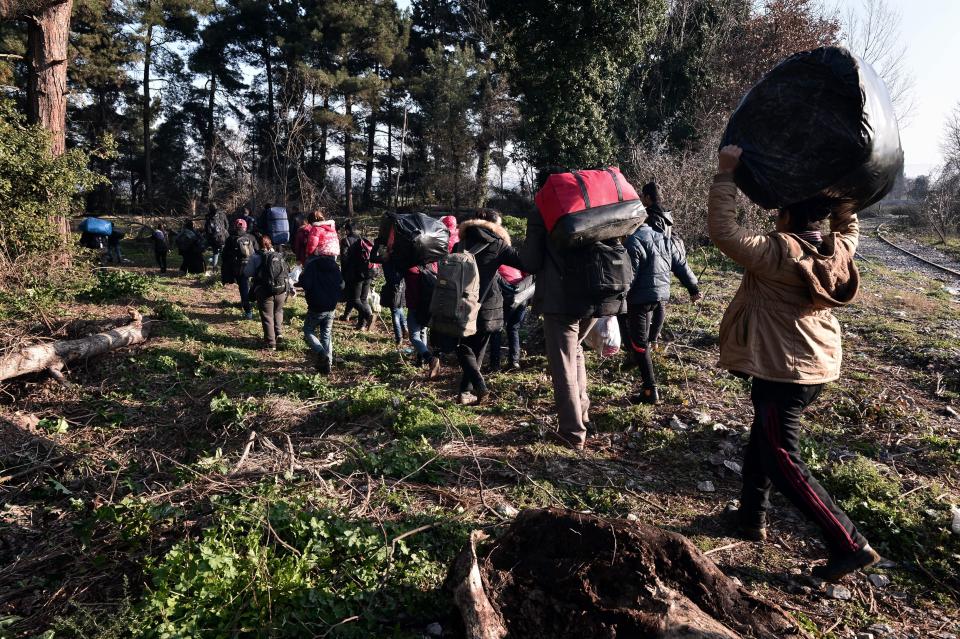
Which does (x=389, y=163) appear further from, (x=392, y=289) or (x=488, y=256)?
(x=488, y=256)

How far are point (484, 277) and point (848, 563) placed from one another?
11.8 ft

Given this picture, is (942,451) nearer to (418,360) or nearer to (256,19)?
(418,360)

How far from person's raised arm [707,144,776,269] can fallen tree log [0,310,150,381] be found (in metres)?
6.90

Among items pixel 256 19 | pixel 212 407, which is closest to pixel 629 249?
pixel 212 407

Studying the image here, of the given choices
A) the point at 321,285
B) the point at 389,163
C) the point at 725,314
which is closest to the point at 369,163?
the point at 389,163

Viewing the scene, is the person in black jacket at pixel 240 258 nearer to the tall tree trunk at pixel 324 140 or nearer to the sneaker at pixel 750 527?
the sneaker at pixel 750 527

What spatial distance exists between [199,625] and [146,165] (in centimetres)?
3349

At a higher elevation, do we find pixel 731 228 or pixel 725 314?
pixel 731 228

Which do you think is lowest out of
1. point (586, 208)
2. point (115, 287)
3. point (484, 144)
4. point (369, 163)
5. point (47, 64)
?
point (115, 287)

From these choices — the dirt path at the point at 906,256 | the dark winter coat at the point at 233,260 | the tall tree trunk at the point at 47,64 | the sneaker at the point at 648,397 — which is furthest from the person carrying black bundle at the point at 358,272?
the dirt path at the point at 906,256

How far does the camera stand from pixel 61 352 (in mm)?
6199

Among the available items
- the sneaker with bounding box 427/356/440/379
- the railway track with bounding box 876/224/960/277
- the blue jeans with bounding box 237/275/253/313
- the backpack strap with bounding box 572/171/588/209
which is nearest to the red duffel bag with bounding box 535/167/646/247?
the backpack strap with bounding box 572/171/588/209

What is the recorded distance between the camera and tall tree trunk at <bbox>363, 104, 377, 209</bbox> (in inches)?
1231

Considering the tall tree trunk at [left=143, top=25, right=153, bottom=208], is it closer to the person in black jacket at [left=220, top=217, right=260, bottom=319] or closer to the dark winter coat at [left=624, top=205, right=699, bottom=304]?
the person in black jacket at [left=220, top=217, right=260, bottom=319]
